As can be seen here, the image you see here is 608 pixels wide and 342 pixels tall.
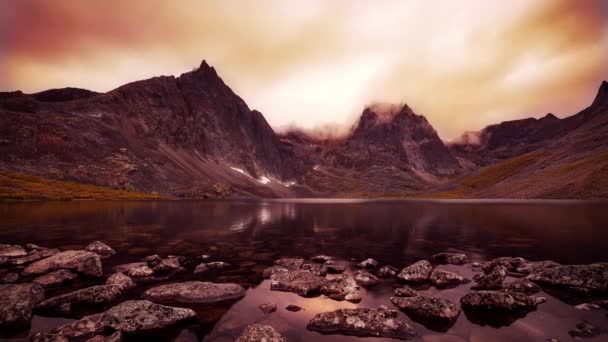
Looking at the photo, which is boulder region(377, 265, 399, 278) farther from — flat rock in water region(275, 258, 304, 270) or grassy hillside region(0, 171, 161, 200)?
grassy hillside region(0, 171, 161, 200)

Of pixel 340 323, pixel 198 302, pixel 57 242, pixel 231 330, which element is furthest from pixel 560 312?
pixel 57 242

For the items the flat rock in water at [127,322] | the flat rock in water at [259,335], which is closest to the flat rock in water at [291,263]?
the flat rock in water at [127,322]

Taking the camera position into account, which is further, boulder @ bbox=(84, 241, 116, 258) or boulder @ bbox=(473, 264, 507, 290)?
boulder @ bbox=(84, 241, 116, 258)

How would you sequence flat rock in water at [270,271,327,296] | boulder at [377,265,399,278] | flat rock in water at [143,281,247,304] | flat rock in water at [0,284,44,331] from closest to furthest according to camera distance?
flat rock in water at [0,284,44,331]
flat rock in water at [143,281,247,304]
flat rock in water at [270,271,327,296]
boulder at [377,265,399,278]

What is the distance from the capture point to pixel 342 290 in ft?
64.8

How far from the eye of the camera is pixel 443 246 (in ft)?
131

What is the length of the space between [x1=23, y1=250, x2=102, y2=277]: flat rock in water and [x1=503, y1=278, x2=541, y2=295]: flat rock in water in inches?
Result: 1126

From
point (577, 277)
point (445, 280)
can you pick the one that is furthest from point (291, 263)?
point (577, 277)

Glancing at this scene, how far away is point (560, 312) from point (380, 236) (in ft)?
109

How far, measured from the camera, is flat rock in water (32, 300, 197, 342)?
1280 centimetres

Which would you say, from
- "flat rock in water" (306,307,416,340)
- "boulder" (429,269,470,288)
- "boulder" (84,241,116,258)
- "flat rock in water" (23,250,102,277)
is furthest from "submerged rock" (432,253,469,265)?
"boulder" (84,241,116,258)

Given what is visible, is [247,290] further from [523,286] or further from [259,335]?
[523,286]

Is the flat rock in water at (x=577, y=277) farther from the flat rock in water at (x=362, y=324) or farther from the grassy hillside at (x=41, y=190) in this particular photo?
the grassy hillside at (x=41, y=190)

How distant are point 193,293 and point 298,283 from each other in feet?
21.7
